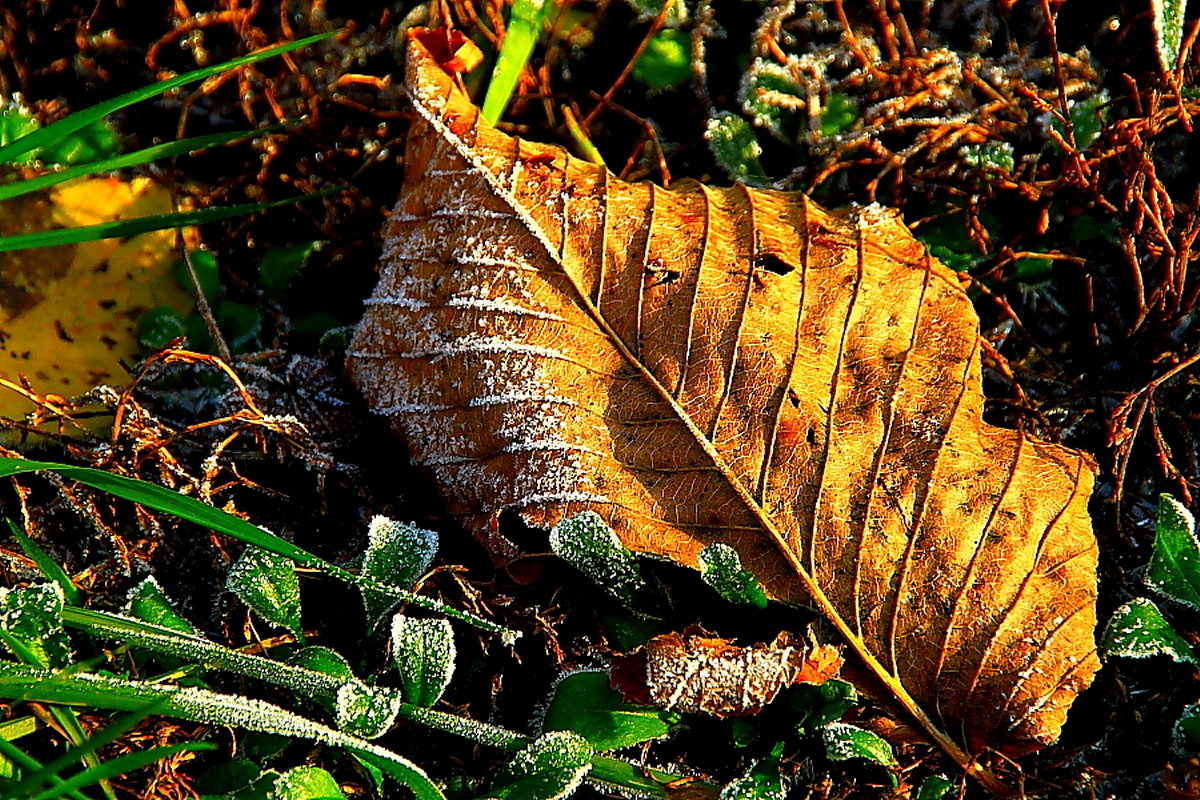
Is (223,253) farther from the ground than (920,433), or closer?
farther from the ground

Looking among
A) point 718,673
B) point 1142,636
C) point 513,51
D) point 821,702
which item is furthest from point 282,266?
point 1142,636

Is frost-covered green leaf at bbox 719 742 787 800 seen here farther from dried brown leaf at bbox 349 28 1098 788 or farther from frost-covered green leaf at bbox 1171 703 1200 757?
frost-covered green leaf at bbox 1171 703 1200 757

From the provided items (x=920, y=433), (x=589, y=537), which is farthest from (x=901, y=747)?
(x=589, y=537)

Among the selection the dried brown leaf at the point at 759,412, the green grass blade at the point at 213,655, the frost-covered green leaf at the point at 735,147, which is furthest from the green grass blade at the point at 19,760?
the frost-covered green leaf at the point at 735,147

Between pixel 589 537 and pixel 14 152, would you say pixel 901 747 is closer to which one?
pixel 589 537

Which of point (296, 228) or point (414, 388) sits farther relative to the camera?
point (296, 228)

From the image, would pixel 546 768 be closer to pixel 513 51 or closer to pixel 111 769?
pixel 111 769

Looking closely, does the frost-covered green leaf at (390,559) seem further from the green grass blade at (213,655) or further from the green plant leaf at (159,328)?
the green plant leaf at (159,328)
